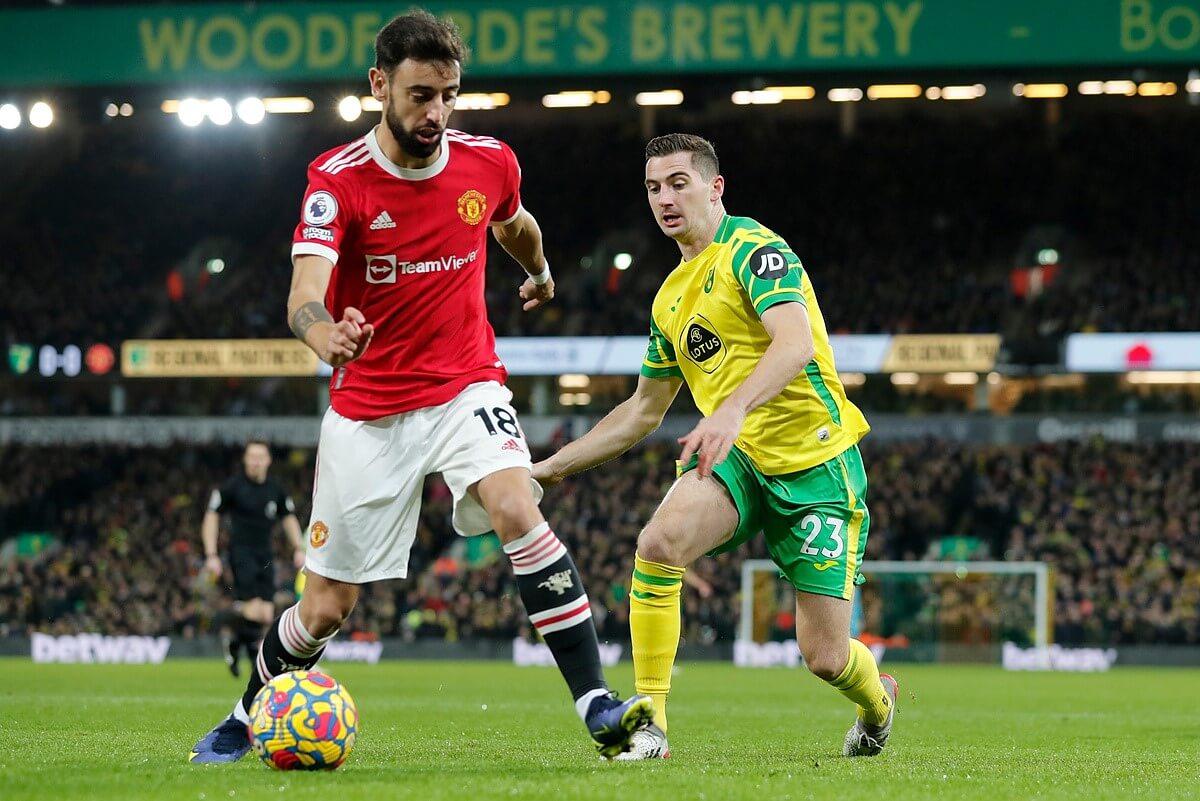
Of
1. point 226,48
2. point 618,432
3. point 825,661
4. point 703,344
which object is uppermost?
point 226,48

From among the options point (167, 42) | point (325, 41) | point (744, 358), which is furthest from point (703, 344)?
point (167, 42)

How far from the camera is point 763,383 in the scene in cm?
570

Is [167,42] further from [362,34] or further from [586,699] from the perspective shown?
[586,699]

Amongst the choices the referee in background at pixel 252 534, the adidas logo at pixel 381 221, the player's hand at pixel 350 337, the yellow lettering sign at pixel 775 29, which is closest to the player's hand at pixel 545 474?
Result: the adidas logo at pixel 381 221

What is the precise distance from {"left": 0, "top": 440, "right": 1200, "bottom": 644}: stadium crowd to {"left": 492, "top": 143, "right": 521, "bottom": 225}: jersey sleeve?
19.0 metres

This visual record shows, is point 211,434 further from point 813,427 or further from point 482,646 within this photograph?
point 813,427

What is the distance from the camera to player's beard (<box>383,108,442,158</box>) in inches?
219

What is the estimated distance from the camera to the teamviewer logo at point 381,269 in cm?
572

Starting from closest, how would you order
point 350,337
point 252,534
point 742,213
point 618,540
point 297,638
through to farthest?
point 350,337
point 297,638
point 252,534
point 618,540
point 742,213

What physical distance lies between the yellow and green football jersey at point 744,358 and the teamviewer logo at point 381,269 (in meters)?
1.30

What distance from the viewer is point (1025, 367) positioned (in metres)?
29.1

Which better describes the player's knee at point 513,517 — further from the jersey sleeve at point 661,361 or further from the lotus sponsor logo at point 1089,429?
the lotus sponsor logo at point 1089,429

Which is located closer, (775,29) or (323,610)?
(323,610)

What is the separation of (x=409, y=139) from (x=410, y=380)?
82 centimetres
